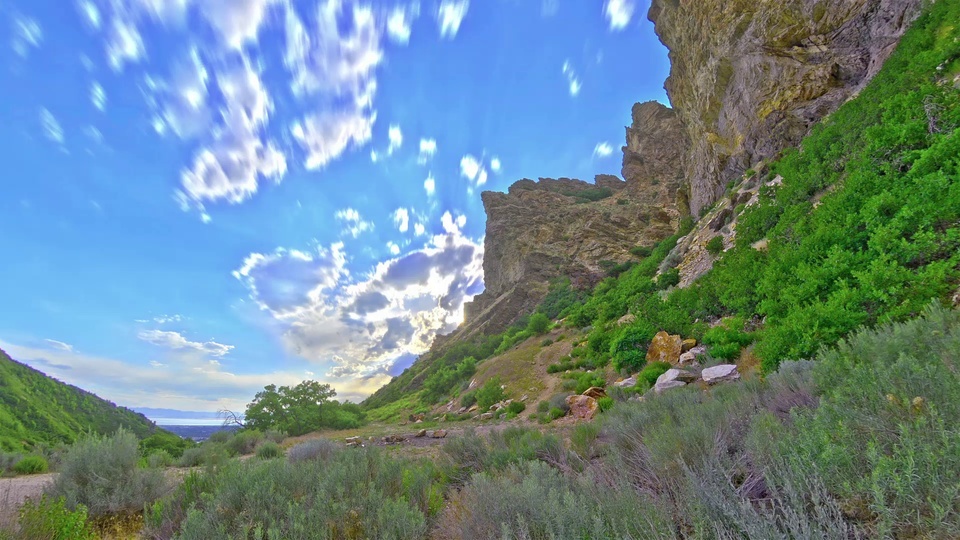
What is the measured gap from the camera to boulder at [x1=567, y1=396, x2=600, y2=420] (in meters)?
9.16

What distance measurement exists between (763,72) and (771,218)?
12906 mm

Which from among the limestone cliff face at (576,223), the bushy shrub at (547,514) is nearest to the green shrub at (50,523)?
the bushy shrub at (547,514)

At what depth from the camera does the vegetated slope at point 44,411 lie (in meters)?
21.2

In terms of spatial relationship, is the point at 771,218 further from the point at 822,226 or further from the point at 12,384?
the point at 12,384

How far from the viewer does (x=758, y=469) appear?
2.39 m

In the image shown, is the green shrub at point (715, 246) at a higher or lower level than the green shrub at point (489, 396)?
higher

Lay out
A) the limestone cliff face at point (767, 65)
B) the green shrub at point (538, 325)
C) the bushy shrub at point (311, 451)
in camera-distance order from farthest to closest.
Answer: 1. the green shrub at point (538, 325)
2. the limestone cliff face at point (767, 65)
3. the bushy shrub at point (311, 451)

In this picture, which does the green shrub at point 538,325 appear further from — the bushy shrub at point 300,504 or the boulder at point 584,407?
the bushy shrub at point 300,504

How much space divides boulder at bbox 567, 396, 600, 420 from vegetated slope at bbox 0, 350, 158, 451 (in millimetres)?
21526

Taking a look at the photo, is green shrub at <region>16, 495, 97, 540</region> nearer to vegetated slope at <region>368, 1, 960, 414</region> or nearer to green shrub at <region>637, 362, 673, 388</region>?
vegetated slope at <region>368, 1, 960, 414</region>

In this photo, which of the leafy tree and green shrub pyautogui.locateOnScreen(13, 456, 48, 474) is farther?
the leafy tree

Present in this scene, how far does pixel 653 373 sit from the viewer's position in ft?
30.0

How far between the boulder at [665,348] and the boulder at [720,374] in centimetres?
227

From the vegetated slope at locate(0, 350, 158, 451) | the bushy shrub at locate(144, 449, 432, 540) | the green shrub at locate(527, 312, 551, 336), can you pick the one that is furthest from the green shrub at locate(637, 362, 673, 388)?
the vegetated slope at locate(0, 350, 158, 451)
